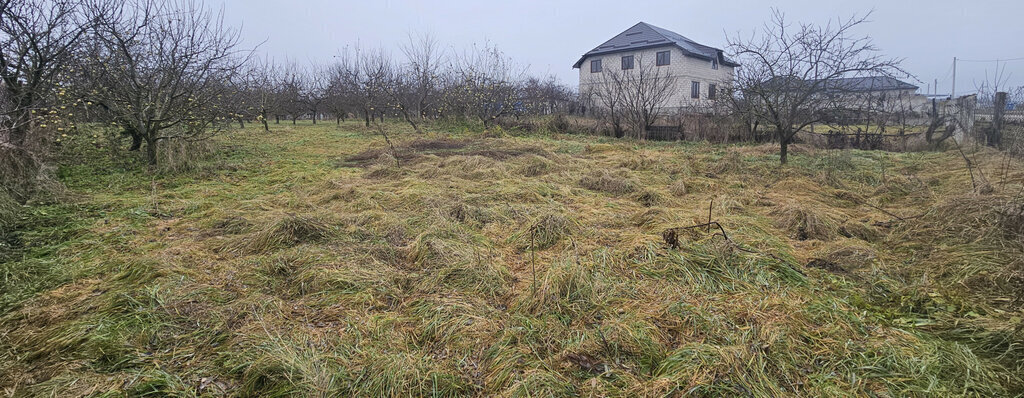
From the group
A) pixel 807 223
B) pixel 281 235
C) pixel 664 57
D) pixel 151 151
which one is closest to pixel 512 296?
pixel 281 235

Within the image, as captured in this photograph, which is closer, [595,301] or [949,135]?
[595,301]

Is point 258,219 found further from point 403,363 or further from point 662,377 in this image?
point 662,377

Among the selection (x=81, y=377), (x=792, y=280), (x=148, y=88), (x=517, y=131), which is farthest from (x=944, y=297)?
(x=517, y=131)

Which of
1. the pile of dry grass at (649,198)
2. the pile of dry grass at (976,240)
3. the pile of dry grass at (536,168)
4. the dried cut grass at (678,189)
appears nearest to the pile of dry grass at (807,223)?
the pile of dry grass at (976,240)

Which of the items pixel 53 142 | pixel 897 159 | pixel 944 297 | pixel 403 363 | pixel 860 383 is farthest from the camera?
pixel 897 159

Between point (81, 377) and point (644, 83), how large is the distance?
14003 millimetres

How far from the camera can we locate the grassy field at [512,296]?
198cm

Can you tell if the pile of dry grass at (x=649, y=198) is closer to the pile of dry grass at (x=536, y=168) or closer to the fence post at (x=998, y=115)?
the pile of dry grass at (x=536, y=168)

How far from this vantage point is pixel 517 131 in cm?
1560

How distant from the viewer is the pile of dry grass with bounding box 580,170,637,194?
579 centimetres

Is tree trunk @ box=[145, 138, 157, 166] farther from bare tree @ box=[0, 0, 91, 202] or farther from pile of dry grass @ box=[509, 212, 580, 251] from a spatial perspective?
pile of dry grass @ box=[509, 212, 580, 251]

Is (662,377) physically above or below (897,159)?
below

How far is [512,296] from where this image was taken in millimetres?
2834

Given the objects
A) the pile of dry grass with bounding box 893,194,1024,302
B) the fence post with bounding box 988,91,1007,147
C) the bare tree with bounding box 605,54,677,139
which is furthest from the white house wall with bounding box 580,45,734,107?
the pile of dry grass with bounding box 893,194,1024,302
